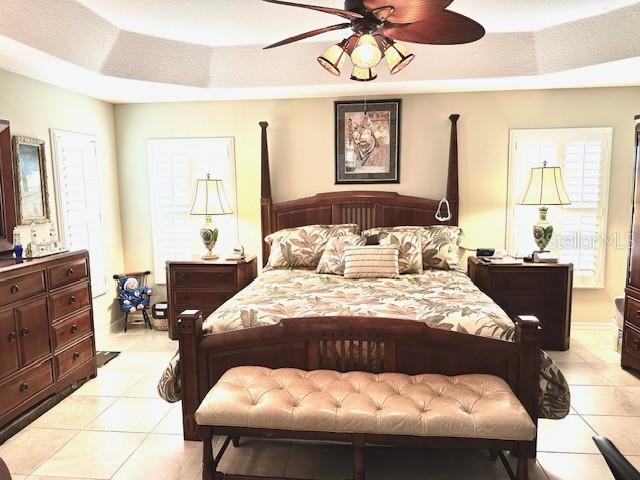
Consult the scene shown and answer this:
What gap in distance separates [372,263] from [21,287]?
7.68 ft

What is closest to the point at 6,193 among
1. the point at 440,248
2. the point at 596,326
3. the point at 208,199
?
the point at 208,199

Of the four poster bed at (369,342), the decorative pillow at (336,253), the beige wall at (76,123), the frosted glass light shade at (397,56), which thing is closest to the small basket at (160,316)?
the beige wall at (76,123)

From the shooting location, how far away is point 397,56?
232 centimetres

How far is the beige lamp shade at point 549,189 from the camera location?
3.89 meters

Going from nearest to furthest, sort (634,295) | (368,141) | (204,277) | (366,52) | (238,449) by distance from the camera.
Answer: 1. (366,52)
2. (238,449)
3. (634,295)
4. (204,277)
5. (368,141)

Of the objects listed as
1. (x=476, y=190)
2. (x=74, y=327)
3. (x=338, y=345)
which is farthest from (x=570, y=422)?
(x=74, y=327)

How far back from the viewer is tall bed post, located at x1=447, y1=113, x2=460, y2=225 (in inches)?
168

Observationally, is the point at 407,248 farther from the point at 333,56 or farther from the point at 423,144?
the point at 333,56

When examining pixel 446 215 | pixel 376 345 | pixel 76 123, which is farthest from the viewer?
pixel 446 215

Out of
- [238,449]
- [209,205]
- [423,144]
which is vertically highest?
[423,144]

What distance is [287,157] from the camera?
14.9 ft

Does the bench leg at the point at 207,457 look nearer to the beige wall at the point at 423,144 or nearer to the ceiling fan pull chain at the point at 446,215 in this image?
the beige wall at the point at 423,144

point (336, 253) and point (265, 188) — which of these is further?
point (265, 188)

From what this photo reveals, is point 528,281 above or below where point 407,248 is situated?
below
